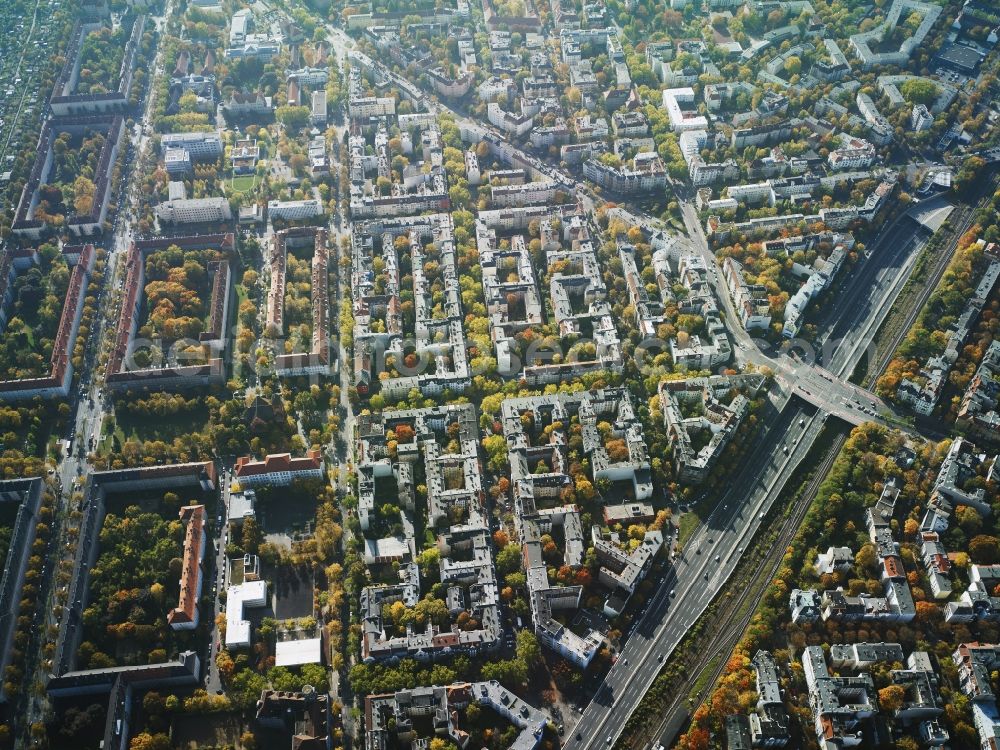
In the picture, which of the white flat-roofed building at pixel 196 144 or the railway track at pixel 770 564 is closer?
the railway track at pixel 770 564

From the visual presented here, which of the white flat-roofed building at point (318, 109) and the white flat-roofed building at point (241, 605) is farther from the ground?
the white flat-roofed building at point (318, 109)

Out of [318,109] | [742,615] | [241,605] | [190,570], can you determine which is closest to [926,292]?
[742,615]

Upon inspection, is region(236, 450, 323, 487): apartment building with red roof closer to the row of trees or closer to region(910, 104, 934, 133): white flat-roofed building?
the row of trees

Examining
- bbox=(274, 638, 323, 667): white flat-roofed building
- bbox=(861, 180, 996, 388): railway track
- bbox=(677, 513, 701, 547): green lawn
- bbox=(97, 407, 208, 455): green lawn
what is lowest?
bbox=(274, 638, 323, 667): white flat-roofed building

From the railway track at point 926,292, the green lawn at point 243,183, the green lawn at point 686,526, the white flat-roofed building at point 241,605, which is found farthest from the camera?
the green lawn at point 243,183

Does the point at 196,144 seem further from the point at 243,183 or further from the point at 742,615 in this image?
the point at 742,615

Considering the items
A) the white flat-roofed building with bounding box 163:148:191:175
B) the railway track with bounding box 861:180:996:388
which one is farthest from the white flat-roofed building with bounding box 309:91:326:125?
the railway track with bounding box 861:180:996:388

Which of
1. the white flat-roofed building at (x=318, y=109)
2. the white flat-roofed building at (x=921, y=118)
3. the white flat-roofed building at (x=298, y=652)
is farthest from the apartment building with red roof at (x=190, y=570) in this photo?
the white flat-roofed building at (x=921, y=118)

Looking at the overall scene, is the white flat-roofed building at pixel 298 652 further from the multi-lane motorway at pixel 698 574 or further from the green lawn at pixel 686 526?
the green lawn at pixel 686 526

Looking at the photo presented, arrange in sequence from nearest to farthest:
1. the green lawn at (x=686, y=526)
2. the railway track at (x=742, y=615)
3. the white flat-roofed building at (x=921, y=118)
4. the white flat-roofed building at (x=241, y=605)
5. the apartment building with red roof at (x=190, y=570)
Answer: the railway track at (x=742, y=615), the white flat-roofed building at (x=241, y=605), the apartment building with red roof at (x=190, y=570), the green lawn at (x=686, y=526), the white flat-roofed building at (x=921, y=118)
